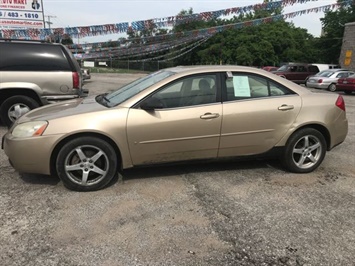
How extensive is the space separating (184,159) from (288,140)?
1473mm

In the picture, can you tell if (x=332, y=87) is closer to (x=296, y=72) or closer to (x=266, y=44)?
(x=296, y=72)

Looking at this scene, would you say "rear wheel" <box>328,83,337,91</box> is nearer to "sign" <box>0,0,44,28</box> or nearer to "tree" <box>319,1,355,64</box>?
"sign" <box>0,0,44,28</box>

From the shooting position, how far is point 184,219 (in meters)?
3.41

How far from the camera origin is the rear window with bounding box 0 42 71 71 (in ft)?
21.8

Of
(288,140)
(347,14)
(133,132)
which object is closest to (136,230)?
(133,132)

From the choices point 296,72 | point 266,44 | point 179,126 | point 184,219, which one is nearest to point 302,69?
point 296,72

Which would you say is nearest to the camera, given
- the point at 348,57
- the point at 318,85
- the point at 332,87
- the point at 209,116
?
the point at 209,116

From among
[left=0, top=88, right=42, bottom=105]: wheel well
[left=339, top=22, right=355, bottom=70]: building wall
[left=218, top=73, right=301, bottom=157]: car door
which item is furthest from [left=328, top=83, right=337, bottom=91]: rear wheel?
[left=0, top=88, right=42, bottom=105]: wheel well

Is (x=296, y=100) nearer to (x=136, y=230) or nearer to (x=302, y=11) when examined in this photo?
(x=136, y=230)

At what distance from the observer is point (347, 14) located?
46.5 metres

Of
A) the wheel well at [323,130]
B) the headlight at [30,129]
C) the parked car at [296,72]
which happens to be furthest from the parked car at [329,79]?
the headlight at [30,129]

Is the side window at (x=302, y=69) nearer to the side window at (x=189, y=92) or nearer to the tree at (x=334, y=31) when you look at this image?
the tree at (x=334, y=31)

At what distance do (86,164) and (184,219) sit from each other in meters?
1.34

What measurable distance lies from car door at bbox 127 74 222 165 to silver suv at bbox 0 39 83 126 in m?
3.38
